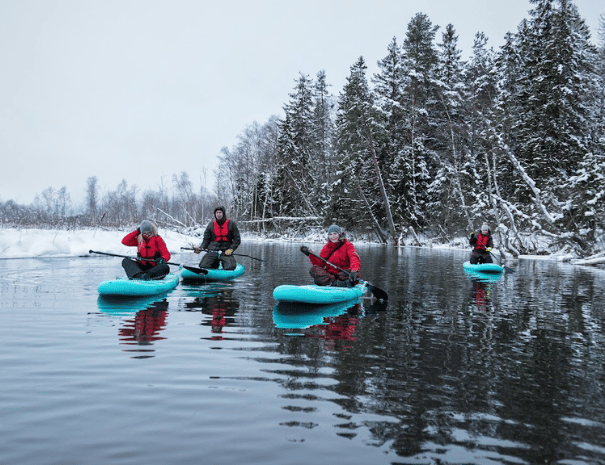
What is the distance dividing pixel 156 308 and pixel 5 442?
5.24 meters

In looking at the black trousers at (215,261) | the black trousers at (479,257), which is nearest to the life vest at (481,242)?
the black trousers at (479,257)


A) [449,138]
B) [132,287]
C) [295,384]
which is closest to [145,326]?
[132,287]

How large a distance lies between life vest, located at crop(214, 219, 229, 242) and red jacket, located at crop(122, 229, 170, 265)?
2.91m

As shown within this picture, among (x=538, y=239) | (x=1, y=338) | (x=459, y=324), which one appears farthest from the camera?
(x=538, y=239)

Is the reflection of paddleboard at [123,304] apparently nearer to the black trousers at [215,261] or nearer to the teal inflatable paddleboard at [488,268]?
the black trousers at [215,261]

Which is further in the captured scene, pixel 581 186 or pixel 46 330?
pixel 581 186

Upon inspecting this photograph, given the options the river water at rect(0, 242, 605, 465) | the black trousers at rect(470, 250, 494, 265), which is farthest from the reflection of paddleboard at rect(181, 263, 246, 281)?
the black trousers at rect(470, 250, 494, 265)

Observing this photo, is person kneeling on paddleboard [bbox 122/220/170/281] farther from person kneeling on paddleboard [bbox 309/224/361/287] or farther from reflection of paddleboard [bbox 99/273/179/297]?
person kneeling on paddleboard [bbox 309/224/361/287]

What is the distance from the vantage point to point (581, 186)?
21703 millimetres

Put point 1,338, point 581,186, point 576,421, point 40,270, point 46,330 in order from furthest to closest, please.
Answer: point 581,186
point 40,270
point 46,330
point 1,338
point 576,421

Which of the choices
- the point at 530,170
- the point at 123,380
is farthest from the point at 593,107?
the point at 123,380

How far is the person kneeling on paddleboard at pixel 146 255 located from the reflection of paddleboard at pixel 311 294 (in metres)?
3.23

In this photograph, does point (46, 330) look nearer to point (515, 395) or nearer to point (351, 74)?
point (515, 395)

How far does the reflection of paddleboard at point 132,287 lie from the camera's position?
28.6 feet
